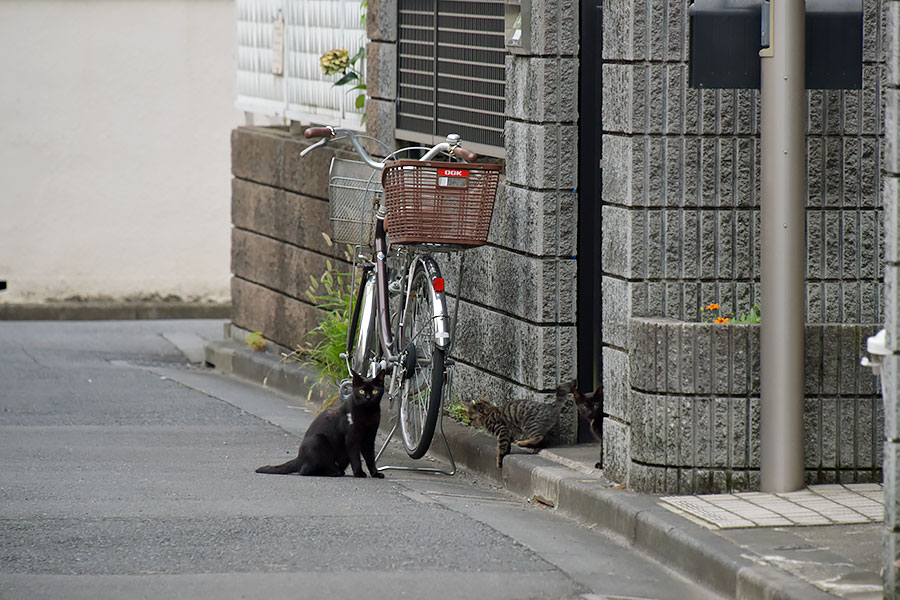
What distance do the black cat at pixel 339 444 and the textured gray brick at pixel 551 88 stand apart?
5.45ft

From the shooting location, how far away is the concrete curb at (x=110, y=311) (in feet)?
55.4

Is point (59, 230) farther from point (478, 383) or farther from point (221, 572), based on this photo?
point (221, 572)

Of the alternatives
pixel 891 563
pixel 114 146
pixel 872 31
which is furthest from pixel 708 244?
pixel 114 146

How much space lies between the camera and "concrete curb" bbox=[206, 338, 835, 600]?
4910 millimetres

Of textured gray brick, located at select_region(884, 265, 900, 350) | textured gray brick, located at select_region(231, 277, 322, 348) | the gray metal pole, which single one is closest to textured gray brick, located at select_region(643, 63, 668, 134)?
the gray metal pole

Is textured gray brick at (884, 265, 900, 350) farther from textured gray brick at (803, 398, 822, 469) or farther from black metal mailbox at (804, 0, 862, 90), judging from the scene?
black metal mailbox at (804, 0, 862, 90)

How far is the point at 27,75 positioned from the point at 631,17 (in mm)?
12025

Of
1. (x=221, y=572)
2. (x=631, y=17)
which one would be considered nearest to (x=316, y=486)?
(x=221, y=572)

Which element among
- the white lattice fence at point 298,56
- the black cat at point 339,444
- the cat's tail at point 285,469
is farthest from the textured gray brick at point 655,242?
the white lattice fence at point 298,56

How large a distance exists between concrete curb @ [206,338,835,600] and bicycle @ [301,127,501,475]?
241 mm

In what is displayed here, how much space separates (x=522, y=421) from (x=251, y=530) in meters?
1.81

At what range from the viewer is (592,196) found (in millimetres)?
7562

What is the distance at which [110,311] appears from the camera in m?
17.1

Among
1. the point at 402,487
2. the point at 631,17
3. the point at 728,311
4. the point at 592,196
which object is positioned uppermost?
the point at 631,17
